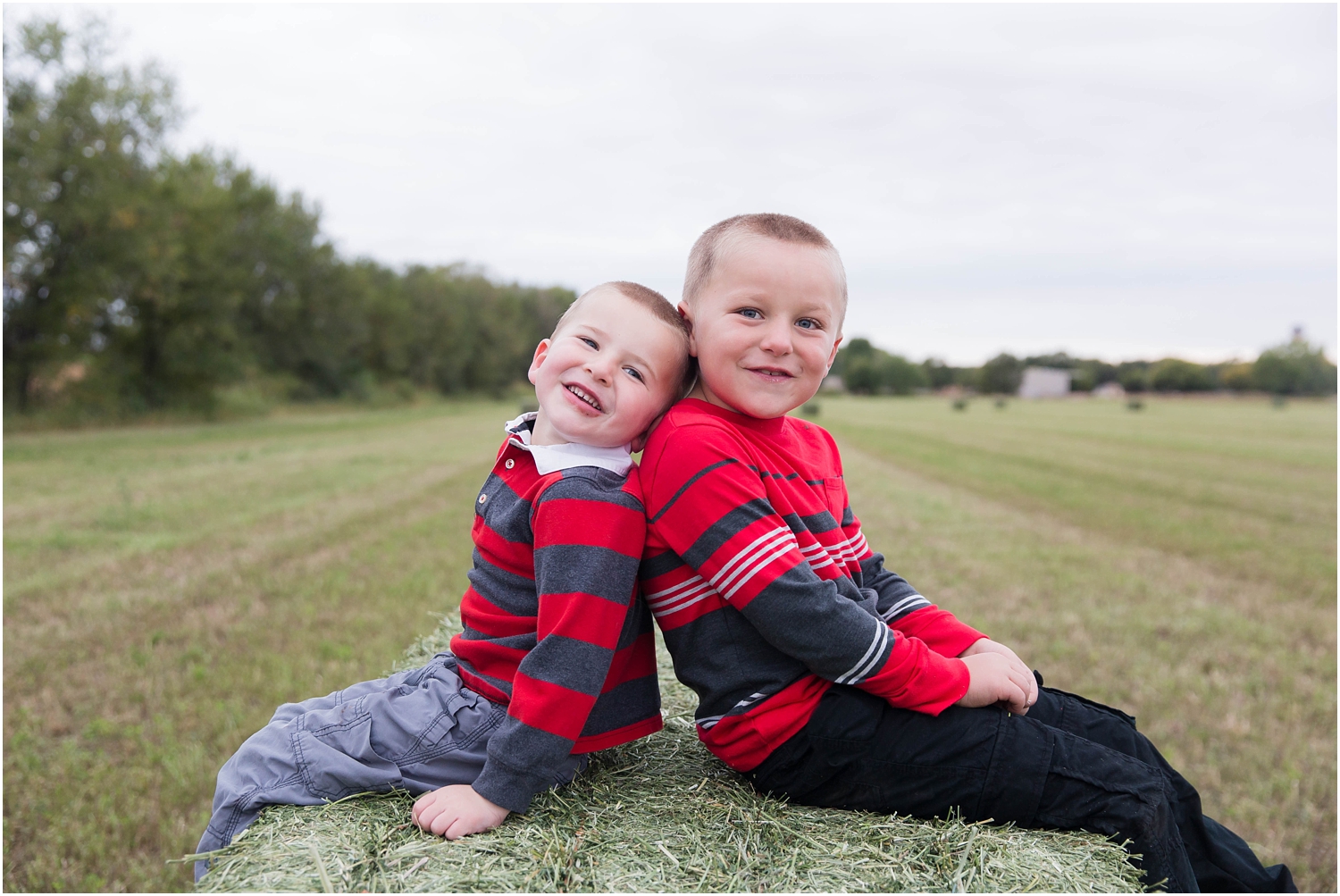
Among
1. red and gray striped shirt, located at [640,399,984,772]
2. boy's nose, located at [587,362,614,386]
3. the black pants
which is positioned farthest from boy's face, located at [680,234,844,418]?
the black pants

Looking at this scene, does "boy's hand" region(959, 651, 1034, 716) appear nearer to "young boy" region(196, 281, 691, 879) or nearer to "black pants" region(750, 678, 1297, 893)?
"black pants" region(750, 678, 1297, 893)

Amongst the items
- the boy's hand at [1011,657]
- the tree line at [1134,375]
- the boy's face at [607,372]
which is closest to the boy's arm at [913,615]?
the boy's hand at [1011,657]

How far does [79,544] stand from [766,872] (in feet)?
24.5

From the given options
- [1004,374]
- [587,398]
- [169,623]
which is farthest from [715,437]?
[1004,374]

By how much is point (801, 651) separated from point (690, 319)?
887 millimetres

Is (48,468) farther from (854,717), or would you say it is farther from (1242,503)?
(1242,503)

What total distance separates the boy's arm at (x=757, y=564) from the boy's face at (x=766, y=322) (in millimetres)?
162

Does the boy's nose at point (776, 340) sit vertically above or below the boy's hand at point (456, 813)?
above

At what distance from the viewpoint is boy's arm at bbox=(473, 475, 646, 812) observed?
6.21ft

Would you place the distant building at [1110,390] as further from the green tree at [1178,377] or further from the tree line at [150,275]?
the tree line at [150,275]

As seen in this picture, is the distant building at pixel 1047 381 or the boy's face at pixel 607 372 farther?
the distant building at pixel 1047 381

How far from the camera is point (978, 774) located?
6.60ft

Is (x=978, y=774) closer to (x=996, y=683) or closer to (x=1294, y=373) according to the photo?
(x=996, y=683)

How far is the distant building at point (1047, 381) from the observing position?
88062mm
